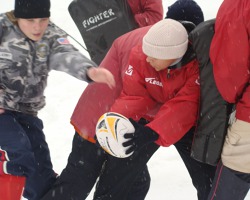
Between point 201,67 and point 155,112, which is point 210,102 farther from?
point 155,112

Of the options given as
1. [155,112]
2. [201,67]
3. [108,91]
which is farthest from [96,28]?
[201,67]

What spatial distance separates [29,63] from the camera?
8.11 ft

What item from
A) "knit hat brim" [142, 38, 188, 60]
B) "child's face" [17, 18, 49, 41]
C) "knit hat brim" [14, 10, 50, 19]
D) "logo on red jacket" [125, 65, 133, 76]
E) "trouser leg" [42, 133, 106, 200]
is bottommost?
"trouser leg" [42, 133, 106, 200]

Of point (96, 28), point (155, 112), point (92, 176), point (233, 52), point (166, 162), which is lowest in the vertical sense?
point (166, 162)

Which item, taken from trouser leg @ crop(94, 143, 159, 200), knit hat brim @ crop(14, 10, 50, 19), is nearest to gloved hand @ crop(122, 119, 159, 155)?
trouser leg @ crop(94, 143, 159, 200)

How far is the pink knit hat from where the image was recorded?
2166 mm

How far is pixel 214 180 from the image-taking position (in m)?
2.30

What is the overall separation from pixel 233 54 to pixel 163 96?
61 cm

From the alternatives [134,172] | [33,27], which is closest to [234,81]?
[134,172]

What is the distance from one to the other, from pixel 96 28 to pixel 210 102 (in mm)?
1468

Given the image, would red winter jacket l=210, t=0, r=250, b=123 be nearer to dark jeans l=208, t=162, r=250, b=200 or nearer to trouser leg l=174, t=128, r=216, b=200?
dark jeans l=208, t=162, r=250, b=200

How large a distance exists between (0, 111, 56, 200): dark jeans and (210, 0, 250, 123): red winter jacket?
3.92 feet

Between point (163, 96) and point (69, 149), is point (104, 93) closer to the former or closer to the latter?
point (163, 96)

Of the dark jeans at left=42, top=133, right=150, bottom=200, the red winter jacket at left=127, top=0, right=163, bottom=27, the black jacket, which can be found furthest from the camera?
the red winter jacket at left=127, top=0, right=163, bottom=27
